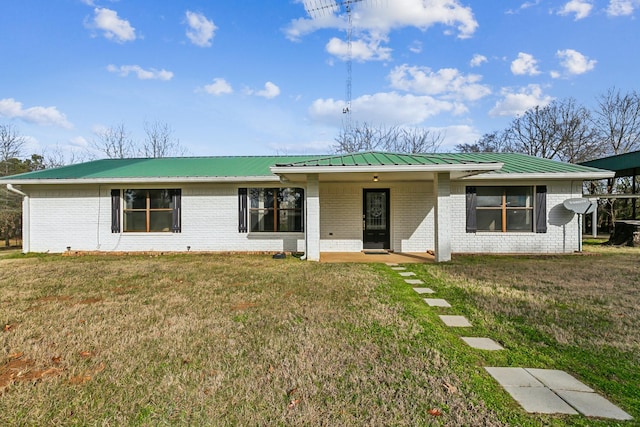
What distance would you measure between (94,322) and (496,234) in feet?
33.2

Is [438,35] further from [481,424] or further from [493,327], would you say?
[481,424]

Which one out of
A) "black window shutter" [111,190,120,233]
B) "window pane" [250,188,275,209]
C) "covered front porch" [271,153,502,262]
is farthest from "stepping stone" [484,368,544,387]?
"black window shutter" [111,190,120,233]

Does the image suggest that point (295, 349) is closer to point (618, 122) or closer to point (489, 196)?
point (489, 196)

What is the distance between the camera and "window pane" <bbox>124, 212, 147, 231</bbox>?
1025cm

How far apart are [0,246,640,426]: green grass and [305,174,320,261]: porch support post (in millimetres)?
2481

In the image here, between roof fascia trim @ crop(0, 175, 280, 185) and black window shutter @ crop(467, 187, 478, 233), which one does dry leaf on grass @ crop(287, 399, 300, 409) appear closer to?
roof fascia trim @ crop(0, 175, 280, 185)

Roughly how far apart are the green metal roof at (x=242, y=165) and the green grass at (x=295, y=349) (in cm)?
352

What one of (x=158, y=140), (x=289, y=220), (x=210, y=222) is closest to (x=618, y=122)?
(x=289, y=220)

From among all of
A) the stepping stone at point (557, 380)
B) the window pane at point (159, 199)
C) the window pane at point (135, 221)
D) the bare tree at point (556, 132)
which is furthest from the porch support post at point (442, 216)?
the bare tree at point (556, 132)

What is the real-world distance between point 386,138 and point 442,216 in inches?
723

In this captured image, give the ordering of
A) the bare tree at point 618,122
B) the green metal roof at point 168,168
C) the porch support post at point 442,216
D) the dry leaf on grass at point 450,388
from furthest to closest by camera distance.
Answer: the bare tree at point 618,122
the green metal roof at point 168,168
the porch support post at point 442,216
the dry leaf on grass at point 450,388

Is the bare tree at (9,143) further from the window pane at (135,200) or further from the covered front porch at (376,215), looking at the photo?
the covered front porch at (376,215)

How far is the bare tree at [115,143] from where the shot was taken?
2497 centimetres

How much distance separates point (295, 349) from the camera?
3023 millimetres
